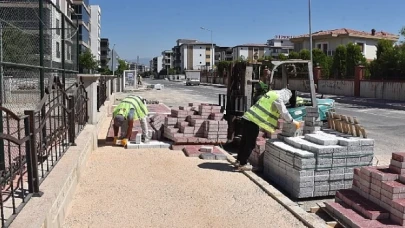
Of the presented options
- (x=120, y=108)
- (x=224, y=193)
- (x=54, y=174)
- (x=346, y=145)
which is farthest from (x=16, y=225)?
(x=120, y=108)

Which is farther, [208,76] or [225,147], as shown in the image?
[208,76]

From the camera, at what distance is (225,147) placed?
402 inches

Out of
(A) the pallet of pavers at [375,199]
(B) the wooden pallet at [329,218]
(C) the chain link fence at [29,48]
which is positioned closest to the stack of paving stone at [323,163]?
(B) the wooden pallet at [329,218]

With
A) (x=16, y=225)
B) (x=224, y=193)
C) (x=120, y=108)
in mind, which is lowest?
(x=224, y=193)

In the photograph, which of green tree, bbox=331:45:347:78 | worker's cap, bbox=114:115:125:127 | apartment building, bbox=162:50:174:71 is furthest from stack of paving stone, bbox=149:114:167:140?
apartment building, bbox=162:50:174:71

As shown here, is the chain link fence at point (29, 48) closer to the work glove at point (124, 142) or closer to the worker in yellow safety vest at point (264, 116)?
the work glove at point (124, 142)

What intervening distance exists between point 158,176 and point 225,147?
320 centimetres

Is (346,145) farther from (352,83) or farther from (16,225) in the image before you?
(352,83)

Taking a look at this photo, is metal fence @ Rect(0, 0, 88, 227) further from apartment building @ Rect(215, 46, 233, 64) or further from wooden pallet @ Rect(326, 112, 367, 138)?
apartment building @ Rect(215, 46, 233, 64)

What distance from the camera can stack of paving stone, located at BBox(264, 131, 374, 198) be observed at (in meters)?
6.10

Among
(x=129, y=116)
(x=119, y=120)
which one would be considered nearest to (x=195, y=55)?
(x=119, y=120)

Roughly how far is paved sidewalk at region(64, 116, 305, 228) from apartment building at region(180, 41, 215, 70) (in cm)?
13766

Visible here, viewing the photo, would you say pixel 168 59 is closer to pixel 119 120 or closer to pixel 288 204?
pixel 119 120

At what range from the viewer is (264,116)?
24.0 ft
